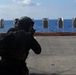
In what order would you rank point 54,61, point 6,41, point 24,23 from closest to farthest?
point 6,41 < point 24,23 < point 54,61

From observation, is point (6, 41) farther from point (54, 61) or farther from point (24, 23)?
point (54, 61)

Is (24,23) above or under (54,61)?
above

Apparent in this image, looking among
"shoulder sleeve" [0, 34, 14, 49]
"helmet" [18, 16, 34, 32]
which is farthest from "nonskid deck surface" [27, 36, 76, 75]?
"shoulder sleeve" [0, 34, 14, 49]

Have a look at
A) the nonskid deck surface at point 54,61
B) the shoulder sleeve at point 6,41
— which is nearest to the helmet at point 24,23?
the shoulder sleeve at point 6,41

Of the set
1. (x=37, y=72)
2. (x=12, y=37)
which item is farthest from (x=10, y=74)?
(x=37, y=72)

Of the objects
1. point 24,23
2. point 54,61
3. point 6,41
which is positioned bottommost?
point 54,61

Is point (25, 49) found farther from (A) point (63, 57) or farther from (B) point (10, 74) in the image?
(A) point (63, 57)

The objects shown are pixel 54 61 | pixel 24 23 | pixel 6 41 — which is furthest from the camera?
pixel 54 61

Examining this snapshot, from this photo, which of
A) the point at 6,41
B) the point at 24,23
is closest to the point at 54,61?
the point at 24,23

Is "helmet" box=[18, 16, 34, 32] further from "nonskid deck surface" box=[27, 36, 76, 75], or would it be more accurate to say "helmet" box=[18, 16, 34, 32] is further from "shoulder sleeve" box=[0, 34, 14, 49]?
"nonskid deck surface" box=[27, 36, 76, 75]

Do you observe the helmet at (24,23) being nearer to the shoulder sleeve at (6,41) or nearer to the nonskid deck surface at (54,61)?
the shoulder sleeve at (6,41)

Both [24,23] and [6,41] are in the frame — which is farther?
[24,23]

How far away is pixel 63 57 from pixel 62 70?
8.36 feet

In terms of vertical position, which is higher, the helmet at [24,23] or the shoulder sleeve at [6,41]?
the helmet at [24,23]
